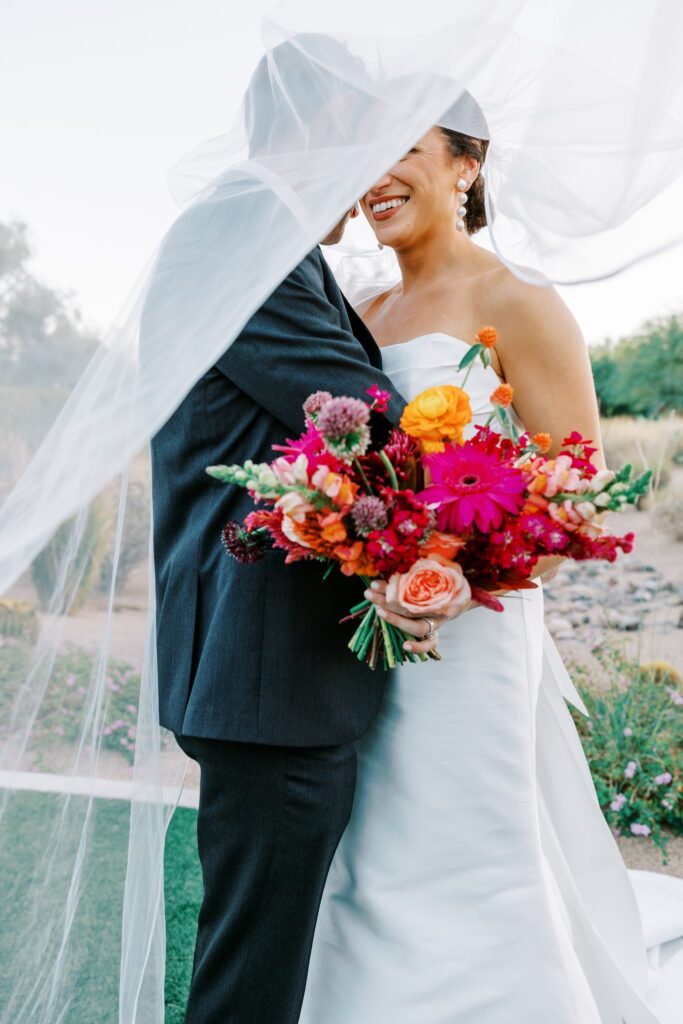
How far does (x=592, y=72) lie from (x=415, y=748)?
55.4 inches

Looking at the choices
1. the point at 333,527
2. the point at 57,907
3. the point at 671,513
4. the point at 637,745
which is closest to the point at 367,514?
the point at 333,527

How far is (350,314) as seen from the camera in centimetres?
206

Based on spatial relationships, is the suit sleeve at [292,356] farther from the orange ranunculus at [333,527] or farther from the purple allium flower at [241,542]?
the orange ranunculus at [333,527]

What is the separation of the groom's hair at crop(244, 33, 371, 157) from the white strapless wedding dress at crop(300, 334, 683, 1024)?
0.68 meters

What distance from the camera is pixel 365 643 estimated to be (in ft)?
5.79

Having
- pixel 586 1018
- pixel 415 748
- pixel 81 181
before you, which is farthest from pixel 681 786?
pixel 81 181

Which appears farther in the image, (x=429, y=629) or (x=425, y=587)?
(x=429, y=629)

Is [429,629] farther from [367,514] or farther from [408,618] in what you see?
[367,514]

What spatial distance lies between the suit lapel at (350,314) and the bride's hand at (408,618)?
0.62 metres

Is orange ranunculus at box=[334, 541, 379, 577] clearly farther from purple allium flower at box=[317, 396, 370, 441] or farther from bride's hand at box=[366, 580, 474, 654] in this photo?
purple allium flower at box=[317, 396, 370, 441]

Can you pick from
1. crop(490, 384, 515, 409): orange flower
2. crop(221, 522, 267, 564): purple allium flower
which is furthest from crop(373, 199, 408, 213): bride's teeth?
crop(221, 522, 267, 564): purple allium flower

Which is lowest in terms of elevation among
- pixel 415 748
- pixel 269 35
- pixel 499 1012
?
pixel 499 1012

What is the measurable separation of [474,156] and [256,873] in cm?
180

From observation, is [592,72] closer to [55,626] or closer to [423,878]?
[55,626]
